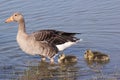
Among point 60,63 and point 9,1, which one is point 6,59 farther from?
point 9,1

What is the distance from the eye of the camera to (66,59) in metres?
12.7

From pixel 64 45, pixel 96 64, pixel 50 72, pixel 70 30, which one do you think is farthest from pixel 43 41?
pixel 70 30

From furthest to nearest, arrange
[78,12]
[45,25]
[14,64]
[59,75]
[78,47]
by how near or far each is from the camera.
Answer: [78,12]
[45,25]
[78,47]
[14,64]
[59,75]

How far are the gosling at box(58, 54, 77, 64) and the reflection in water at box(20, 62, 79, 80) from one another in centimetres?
16

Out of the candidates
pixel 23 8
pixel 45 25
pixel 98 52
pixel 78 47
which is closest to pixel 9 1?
pixel 23 8

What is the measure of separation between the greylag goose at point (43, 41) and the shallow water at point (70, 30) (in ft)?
1.27

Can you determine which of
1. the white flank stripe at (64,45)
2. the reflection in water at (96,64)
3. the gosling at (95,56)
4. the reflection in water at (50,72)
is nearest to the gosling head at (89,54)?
the gosling at (95,56)

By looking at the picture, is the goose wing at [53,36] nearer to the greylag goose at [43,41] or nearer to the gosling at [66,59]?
the greylag goose at [43,41]

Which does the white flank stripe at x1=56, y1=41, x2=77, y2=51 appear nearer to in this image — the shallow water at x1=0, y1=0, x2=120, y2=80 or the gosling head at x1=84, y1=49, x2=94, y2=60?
the shallow water at x1=0, y1=0, x2=120, y2=80

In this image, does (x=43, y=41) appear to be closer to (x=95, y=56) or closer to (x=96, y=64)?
(x=95, y=56)

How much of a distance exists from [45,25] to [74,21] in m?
1.05

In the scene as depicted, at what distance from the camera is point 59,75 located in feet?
37.6

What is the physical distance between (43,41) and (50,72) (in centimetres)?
131

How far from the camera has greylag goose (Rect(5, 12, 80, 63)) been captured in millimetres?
→ 12704
